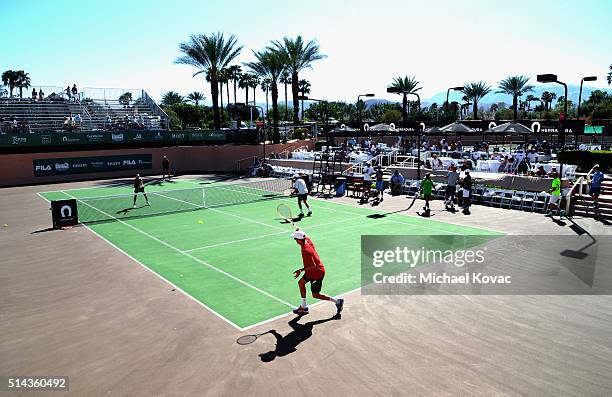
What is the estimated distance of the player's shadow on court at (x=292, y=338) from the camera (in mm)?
7686

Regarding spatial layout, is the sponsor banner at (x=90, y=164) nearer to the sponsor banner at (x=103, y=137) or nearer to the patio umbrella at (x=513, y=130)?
the sponsor banner at (x=103, y=137)

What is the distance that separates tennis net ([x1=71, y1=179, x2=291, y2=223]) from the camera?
2105 cm

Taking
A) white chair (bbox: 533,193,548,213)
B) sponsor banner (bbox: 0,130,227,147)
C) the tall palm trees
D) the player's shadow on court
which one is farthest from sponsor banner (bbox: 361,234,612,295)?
the tall palm trees

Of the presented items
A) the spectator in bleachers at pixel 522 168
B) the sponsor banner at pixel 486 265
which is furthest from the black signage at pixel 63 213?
the spectator in bleachers at pixel 522 168

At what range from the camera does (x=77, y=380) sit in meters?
6.99

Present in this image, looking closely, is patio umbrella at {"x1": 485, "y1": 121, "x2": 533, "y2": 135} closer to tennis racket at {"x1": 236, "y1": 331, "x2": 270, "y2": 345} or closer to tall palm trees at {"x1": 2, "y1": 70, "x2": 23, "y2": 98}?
tennis racket at {"x1": 236, "y1": 331, "x2": 270, "y2": 345}

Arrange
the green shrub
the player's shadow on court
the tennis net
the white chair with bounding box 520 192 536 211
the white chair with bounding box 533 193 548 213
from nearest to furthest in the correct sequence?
the player's shadow on court, the white chair with bounding box 533 193 548 213, the white chair with bounding box 520 192 536 211, the tennis net, the green shrub

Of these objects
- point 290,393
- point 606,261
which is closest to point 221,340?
point 290,393

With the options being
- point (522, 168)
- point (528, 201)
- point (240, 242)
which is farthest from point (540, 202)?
point (240, 242)

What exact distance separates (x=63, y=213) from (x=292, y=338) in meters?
14.2

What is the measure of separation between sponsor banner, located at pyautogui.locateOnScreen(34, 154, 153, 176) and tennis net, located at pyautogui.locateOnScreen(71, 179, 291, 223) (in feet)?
43.7

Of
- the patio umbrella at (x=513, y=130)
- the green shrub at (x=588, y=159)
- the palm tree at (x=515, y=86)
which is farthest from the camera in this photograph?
the palm tree at (x=515, y=86)

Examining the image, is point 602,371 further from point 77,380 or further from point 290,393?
point 77,380

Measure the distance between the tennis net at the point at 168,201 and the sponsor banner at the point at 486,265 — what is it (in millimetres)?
11016
